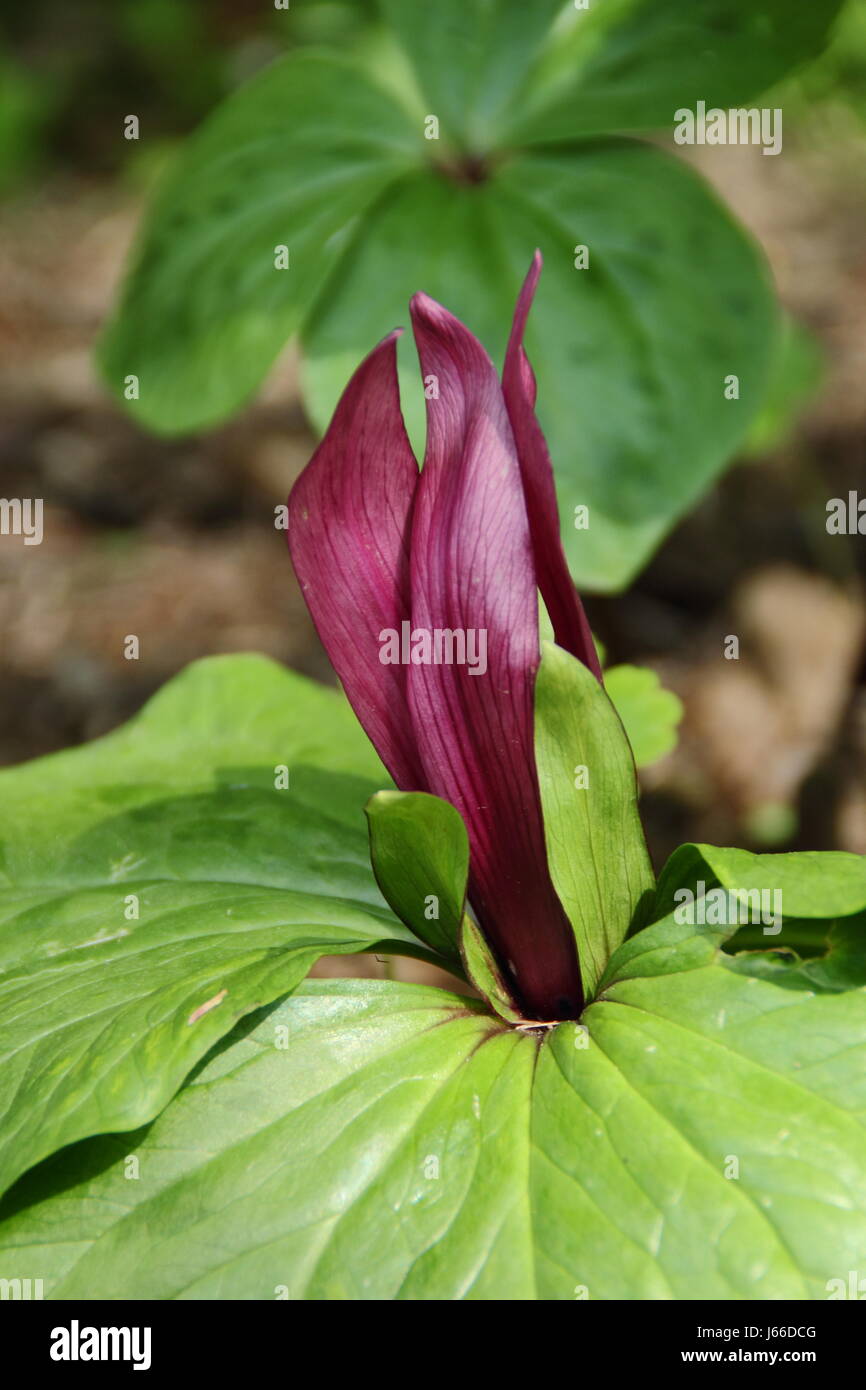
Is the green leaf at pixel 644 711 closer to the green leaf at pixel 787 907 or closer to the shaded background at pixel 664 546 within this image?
the green leaf at pixel 787 907

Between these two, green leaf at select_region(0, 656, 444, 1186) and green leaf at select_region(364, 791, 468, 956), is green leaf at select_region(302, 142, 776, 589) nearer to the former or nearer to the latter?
green leaf at select_region(0, 656, 444, 1186)

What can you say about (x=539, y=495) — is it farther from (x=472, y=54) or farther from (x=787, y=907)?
(x=472, y=54)

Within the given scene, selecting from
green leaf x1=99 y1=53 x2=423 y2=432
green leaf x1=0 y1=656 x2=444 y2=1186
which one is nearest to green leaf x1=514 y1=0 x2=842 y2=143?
green leaf x1=99 y1=53 x2=423 y2=432

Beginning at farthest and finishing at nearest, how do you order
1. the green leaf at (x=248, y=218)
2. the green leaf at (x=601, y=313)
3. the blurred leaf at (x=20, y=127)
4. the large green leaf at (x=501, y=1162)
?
the blurred leaf at (x=20, y=127), the green leaf at (x=248, y=218), the green leaf at (x=601, y=313), the large green leaf at (x=501, y=1162)

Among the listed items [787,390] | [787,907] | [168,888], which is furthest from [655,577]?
[787,907]

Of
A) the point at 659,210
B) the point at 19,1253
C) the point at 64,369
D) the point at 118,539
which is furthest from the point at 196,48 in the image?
the point at 19,1253

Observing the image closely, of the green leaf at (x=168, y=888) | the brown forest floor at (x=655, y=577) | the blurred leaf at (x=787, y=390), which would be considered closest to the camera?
the green leaf at (x=168, y=888)

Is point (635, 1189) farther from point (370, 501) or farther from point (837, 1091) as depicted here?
point (370, 501)

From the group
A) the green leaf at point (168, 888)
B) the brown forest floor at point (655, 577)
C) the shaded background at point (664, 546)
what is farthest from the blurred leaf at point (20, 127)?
the green leaf at point (168, 888)
